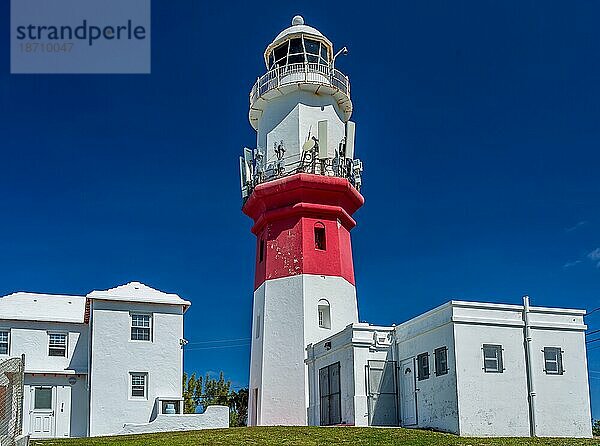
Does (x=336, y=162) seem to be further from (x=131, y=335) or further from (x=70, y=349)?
(x=70, y=349)

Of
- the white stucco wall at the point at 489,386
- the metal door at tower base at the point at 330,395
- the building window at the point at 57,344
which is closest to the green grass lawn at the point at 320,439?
the white stucco wall at the point at 489,386

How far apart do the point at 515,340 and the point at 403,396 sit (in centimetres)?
532

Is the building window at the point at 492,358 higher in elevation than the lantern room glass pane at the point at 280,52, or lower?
lower

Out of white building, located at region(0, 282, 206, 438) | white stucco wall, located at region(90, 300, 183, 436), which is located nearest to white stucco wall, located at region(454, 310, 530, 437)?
white building, located at region(0, 282, 206, 438)

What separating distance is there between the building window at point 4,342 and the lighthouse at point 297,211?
11.5 metres

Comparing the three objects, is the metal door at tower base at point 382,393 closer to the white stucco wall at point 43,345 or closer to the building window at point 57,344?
the white stucco wall at point 43,345

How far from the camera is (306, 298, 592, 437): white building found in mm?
29922

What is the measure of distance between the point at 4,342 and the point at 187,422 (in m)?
10.9

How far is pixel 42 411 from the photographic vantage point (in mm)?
38656

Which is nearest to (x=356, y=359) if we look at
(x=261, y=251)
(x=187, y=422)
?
(x=187, y=422)

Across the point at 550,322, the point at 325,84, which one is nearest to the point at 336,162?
the point at 325,84

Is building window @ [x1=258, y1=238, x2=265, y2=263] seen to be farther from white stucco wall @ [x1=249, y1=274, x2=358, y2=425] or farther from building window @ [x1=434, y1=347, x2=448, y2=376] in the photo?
building window @ [x1=434, y1=347, x2=448, y2=376]

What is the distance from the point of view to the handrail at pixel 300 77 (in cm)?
4238

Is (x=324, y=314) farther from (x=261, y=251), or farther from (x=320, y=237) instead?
(x=261, y=251)
